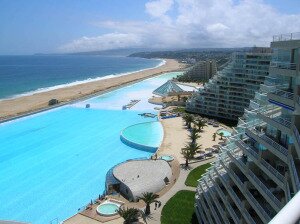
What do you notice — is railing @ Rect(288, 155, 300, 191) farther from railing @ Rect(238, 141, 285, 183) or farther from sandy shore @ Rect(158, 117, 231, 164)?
sandy shore @ Rect(158, 117, 231, 164)

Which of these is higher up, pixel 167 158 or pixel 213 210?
pixel 213 210

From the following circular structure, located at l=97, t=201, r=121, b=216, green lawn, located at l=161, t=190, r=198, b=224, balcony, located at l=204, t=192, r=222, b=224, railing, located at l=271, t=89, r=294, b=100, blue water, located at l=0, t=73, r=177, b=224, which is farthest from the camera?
blue water, located at l=0, t=73, r=177, b=224

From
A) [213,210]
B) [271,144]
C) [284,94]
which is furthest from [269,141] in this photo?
[213,210]

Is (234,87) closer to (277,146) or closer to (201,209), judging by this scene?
(201,209)

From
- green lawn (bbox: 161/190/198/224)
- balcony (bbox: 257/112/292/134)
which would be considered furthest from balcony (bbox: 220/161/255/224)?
green lawn (bbox: 161/190/198/224)

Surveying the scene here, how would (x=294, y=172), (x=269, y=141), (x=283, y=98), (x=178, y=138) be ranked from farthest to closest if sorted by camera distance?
(x=178, y=138), (x=269, y=141), (x=283, y=98), (x=294, y=172)

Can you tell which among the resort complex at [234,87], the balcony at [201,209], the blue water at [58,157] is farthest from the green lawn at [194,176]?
the resort complex at [234,87]
